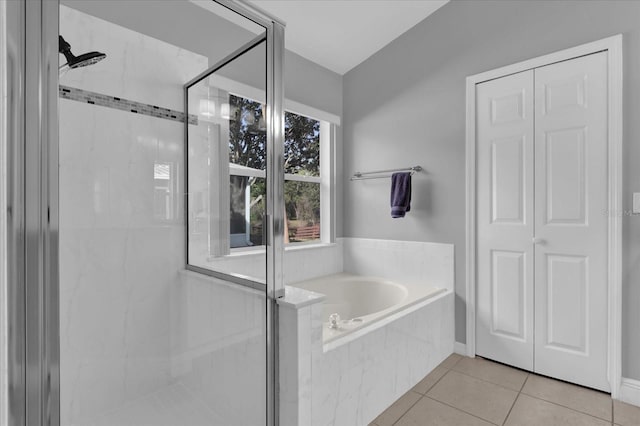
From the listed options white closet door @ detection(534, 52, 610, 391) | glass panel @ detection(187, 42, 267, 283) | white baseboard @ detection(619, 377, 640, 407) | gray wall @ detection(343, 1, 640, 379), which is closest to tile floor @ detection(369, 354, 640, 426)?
white baseboard @ detection(619, 377, 640, 407)

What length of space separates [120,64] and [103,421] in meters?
1.59

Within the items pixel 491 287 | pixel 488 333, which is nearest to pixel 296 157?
pixel 491 287

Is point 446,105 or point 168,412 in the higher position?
point 446,105

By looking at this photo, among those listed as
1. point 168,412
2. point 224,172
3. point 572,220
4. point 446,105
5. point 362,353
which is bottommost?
point 168,412

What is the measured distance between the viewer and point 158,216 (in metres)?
1.69

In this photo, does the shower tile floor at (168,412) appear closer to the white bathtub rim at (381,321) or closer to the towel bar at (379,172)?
the white bathtub rim at (381,321)

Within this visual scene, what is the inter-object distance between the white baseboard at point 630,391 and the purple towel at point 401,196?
5.45 ft

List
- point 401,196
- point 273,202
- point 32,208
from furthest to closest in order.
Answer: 1. point 401,196
2. point 273,202
3. point 32,208

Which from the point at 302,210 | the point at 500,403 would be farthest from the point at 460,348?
the point at 302,210

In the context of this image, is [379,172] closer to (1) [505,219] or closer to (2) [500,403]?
(1) [505,219]

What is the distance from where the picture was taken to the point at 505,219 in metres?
2.40

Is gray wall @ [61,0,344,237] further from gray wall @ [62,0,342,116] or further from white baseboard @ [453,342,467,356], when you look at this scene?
white baseboard @ [453,342,467,356]

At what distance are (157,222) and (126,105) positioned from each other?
0.58 meters

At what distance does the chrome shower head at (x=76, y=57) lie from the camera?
969mm
